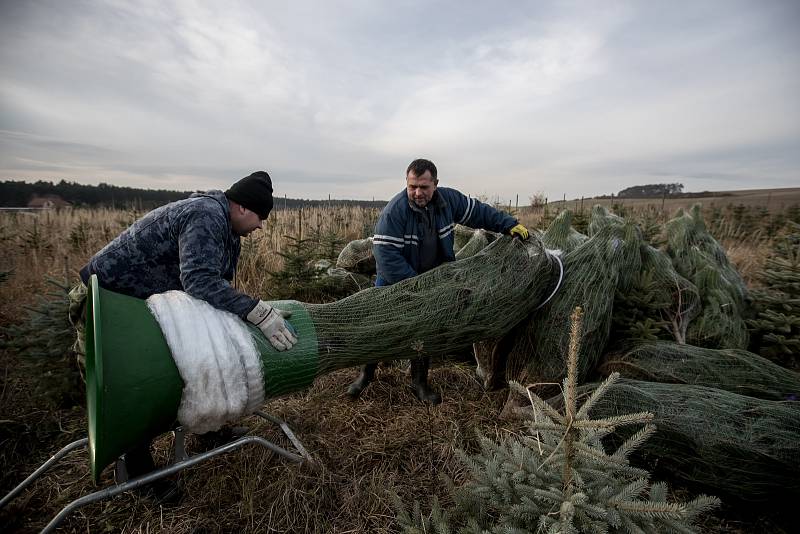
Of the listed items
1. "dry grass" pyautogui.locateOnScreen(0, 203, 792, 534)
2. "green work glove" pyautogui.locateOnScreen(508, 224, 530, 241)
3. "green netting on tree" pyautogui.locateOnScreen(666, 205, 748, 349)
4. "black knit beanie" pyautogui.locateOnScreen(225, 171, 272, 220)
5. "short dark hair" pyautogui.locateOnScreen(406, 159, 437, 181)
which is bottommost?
"dry grass" pyautogui.locateOnScreen(0, 203, 792, 534)

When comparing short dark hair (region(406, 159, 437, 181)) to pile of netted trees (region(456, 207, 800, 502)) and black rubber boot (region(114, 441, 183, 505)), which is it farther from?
black rubber boot (region(114, 441, 183, 505))

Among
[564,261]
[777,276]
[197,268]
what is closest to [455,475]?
[564,261]

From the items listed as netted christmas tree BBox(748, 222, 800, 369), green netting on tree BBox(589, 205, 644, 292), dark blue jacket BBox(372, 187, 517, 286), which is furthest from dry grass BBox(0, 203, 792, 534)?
netted christmas tree BBox(748, 222, 800, 369)

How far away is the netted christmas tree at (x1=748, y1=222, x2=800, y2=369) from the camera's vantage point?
10.6ft

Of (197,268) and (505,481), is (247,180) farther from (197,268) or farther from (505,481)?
(505,481)

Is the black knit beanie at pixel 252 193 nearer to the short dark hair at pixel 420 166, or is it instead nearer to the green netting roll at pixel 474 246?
the short dark hair at pixel 420 166

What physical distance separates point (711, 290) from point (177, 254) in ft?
14.1

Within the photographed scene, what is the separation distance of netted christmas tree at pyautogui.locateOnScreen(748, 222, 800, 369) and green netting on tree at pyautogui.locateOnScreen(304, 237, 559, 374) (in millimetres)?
2292

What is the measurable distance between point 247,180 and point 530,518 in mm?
2077

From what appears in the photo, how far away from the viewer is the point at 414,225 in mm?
3354

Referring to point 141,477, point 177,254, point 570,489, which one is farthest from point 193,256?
point 570,489

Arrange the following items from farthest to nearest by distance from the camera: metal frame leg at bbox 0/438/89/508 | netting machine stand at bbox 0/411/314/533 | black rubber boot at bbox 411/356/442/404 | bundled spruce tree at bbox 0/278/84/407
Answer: black rubber boot at bbox 411/356/442/404, bundled spruce tree at bbox 0/278/84/407, metal frame leg at bbox 0/438/89/508, netting machine stand at bbox 0/411/314/533

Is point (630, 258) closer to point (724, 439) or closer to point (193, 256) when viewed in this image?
point (724, 439)

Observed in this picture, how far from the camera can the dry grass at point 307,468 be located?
206 centimetres
